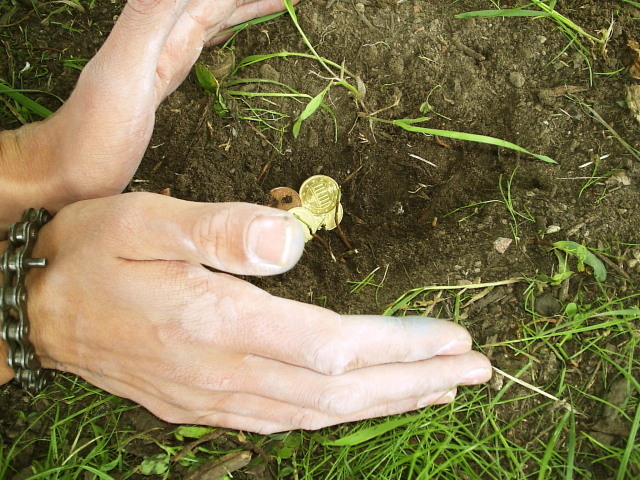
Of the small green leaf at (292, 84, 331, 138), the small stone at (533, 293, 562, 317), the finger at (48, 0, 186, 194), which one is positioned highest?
the finger at (48, 0, 186, 194)

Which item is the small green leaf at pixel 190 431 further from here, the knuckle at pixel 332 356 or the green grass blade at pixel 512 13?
the green grass blade at pixel 512 13

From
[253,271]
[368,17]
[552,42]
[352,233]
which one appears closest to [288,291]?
[352,233]

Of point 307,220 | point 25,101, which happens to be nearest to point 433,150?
point 307,220

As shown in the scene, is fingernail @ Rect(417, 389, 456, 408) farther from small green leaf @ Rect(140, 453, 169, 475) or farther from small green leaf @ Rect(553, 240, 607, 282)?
small green leaf @ Rect(140, 453, 169, 475)

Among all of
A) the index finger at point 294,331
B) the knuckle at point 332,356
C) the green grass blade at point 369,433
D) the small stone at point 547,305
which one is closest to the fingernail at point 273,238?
the index finger at point 294,331

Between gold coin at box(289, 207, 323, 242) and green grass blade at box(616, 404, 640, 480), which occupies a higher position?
gold coin at box(289, 207, 323, 242)

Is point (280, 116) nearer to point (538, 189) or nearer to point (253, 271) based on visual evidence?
point (253, 271)

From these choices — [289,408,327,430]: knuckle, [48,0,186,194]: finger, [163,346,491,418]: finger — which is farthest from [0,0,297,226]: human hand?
[289,408,327,430]: knuckle
